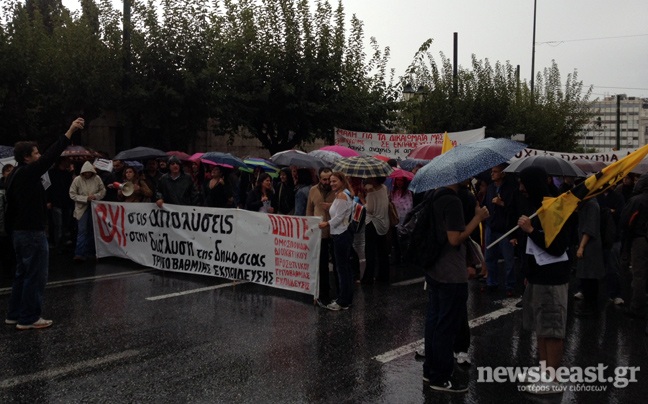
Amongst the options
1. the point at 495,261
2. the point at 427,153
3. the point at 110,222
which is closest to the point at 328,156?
the point at 427,153

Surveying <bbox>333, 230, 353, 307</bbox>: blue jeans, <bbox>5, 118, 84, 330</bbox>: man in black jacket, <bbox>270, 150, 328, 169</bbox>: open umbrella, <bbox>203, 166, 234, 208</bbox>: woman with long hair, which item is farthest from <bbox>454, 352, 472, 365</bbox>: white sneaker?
<bbox>203, 166, 234, 208</bbox>: woman with long hair

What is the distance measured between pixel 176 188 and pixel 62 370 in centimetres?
558

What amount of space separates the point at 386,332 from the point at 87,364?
3.06 m

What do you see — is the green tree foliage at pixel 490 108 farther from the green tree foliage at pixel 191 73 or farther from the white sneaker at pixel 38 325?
the white sneaker at pixel 38 325

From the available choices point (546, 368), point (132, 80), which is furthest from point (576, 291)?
point (132, 80)

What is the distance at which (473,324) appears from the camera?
7070 mm

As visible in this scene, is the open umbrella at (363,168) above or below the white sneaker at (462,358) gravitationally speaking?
above

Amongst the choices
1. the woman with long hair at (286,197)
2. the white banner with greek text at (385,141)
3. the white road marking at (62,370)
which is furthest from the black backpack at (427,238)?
the white banner with greek text at (385,141)

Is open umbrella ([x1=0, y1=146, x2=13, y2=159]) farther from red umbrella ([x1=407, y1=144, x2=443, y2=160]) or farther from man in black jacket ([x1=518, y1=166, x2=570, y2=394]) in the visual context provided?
man in black jacket ([x1=518, y1=166, x2=570, y2=394])

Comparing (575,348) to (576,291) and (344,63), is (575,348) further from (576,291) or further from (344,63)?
(344,63)

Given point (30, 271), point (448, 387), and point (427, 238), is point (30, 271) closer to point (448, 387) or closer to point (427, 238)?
point (427, 238)

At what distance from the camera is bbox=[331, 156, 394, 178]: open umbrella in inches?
341

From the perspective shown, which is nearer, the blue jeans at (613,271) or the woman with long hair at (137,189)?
the blue jeans at (613,271)

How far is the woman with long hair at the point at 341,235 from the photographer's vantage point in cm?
752
